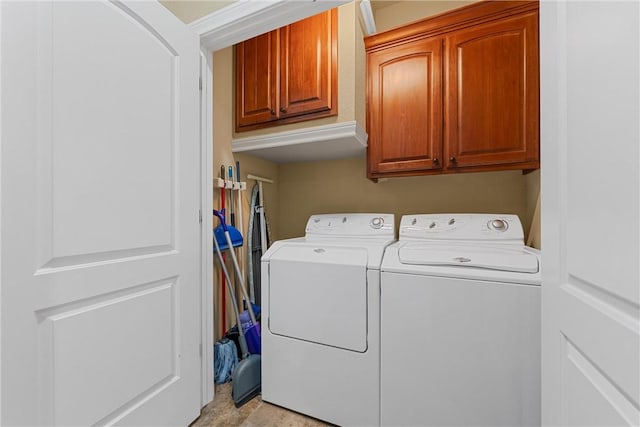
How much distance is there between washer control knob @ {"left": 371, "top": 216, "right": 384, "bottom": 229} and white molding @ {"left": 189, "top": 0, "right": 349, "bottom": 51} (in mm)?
1209

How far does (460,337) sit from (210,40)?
6.37ft

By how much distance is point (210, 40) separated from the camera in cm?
144

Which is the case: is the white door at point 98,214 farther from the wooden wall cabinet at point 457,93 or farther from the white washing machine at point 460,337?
the wooden wall cabinet at point 457,93

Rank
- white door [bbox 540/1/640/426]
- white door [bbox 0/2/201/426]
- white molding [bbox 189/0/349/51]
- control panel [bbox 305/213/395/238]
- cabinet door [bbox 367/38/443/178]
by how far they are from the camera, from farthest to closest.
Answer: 1. control panel [bbox 305/213/395/238]
2. cabinet door [bbox 367/38/443/178]
3. white molding [bbox 189/0/349/51]
4. white door [bbox 0/2/201/426]
5. white door [bbox 540/1/640/426]

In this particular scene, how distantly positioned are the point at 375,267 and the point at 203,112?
1.28 m

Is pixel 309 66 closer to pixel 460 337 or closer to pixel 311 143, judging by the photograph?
pixel 311 143

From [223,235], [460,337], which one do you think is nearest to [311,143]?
[223,235]

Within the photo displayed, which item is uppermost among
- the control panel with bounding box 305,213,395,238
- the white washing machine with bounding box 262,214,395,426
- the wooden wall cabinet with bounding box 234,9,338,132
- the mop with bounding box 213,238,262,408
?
the wooden wall cabinet with bounding box 234,9,338,132

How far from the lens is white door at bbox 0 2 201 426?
753mm

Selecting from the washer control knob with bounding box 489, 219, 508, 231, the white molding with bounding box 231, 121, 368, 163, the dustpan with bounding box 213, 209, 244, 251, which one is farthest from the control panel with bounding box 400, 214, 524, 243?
the dustpan with bounding box 213, 209, 244, 251

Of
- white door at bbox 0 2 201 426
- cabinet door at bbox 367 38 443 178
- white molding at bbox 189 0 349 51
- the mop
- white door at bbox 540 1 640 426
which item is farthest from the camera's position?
cabinet door at bbox 367 38 443 178

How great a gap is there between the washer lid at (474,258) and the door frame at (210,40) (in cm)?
110

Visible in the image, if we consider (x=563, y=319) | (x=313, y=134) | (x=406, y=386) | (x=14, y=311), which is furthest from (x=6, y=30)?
(x=406, y=386)

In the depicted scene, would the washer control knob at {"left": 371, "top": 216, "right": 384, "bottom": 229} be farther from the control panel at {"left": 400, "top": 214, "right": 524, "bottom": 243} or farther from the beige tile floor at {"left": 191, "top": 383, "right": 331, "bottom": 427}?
the beige tile floor at {"left": 191, "top": 383, "right": 331, "bottom": 427}
